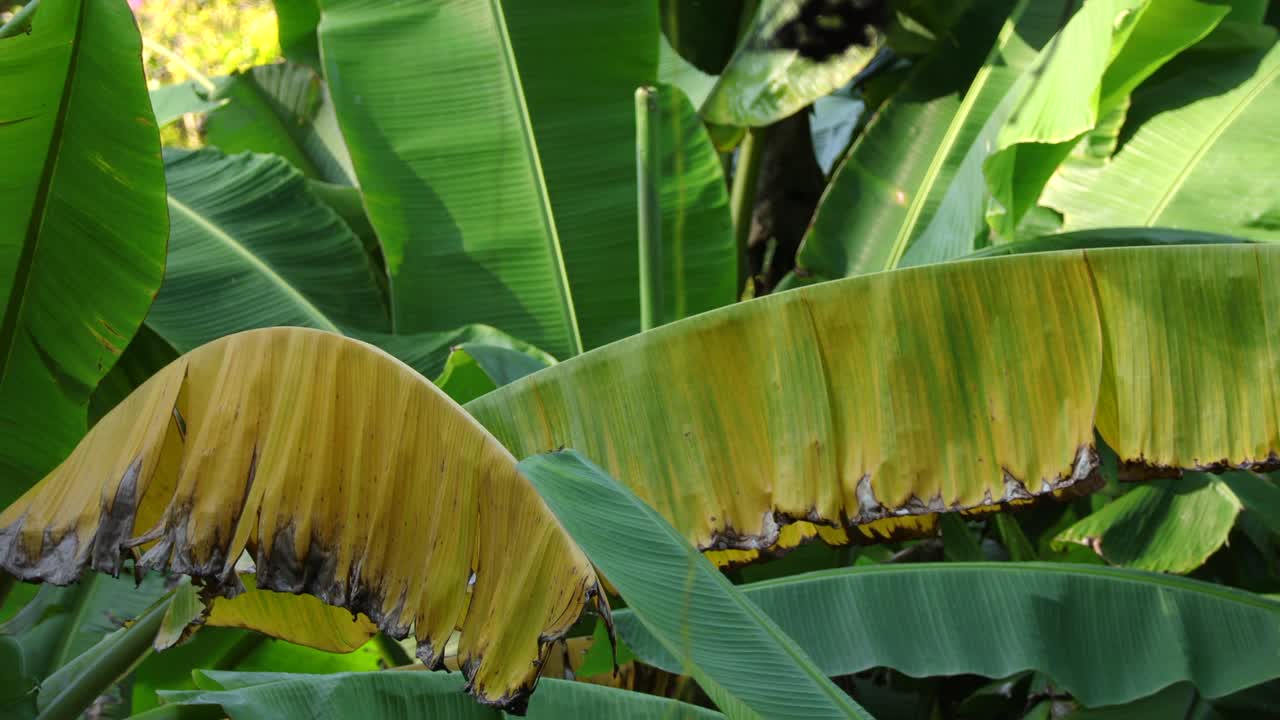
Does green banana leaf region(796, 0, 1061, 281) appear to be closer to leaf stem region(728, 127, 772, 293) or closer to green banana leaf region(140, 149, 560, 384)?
leaf stem region(728, 127, 772, 293)

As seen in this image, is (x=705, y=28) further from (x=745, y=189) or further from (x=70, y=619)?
(x=70, y=619)

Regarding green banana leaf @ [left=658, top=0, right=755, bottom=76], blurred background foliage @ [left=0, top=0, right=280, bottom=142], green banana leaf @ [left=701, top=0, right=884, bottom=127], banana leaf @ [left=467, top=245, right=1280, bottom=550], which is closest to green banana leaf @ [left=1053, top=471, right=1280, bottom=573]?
banana leaf @ [left=467, top=245, right=1280, bottom=550]

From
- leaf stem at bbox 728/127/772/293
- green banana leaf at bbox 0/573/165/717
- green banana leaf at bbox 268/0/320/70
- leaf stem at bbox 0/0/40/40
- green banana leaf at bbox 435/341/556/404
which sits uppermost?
leaf stem at bbox 0/0/40/40

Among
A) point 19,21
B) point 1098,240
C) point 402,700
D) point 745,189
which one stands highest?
point 19,21

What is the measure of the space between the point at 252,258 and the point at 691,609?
163 centimetres

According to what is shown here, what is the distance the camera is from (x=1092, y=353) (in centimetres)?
110

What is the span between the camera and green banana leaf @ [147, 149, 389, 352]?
6.75ft

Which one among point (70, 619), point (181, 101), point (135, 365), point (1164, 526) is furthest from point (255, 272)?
point (1164, 526)

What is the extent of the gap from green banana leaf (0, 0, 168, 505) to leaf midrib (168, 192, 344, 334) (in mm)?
844

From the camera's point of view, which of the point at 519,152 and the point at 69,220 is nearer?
the point at 69,220

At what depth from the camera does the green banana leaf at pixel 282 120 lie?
3049 mm

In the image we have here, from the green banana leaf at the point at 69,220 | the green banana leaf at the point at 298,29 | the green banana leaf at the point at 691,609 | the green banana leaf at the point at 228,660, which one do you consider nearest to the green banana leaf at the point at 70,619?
the green banana leaf at the point at 228,660

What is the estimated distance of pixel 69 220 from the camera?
3.92 feet

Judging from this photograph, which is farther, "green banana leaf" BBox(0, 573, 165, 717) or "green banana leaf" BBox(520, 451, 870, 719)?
"green banana leaf" BBox(0, 573, 165, 717)
